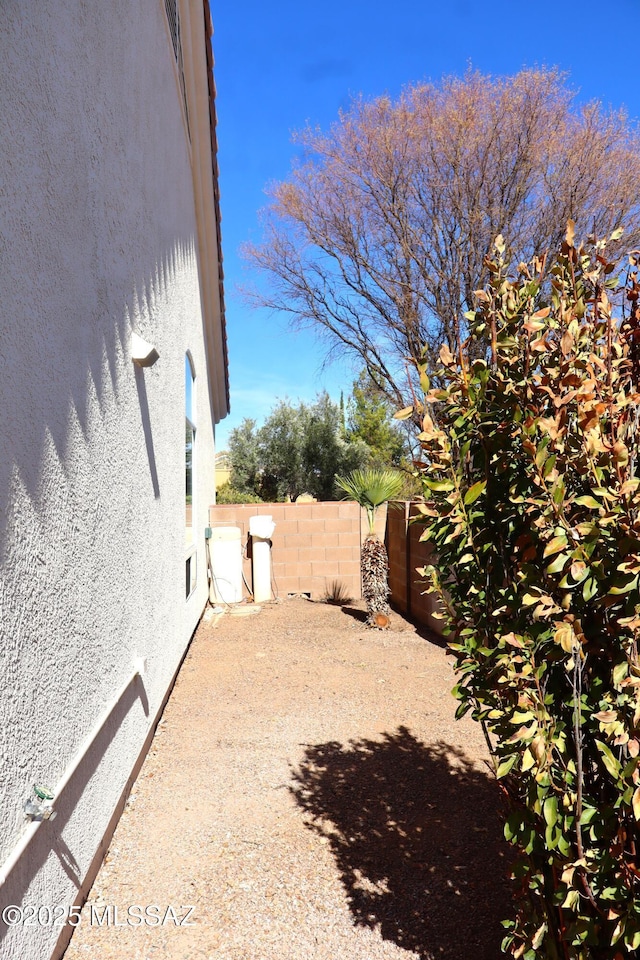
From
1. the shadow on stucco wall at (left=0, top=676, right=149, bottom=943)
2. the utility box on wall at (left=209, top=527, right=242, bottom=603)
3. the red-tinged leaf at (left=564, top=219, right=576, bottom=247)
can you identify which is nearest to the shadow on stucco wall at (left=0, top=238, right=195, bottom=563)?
the shadow on stucco wall at (left=0, top=676, right=149, bottom=943)

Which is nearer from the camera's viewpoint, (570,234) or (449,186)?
(570,234)

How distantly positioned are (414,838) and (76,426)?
268 cm

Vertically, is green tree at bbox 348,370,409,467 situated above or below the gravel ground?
above

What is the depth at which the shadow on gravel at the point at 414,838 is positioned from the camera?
295cm

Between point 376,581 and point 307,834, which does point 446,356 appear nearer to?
point 307,834

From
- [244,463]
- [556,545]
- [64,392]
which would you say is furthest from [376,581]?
[244,463]

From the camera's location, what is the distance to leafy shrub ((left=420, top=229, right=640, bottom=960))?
6.29 ft

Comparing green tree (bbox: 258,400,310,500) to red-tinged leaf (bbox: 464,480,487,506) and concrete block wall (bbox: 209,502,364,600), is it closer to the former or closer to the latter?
concrete block wall (bbox: 209,502,364,600)

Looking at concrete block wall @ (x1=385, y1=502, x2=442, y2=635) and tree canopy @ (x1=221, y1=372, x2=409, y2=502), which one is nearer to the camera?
concrete block wall @ (x1=385, y1=502, x2=442, y2=635)

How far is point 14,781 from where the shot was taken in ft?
7.22

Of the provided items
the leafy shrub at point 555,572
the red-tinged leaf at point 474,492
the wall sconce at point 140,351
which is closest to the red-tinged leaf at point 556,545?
the leafy shrub at point 555,572


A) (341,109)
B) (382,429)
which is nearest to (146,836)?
(341,109)

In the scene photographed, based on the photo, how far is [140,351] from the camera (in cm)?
439

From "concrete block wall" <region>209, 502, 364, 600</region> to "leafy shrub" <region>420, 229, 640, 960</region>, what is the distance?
9.65m
